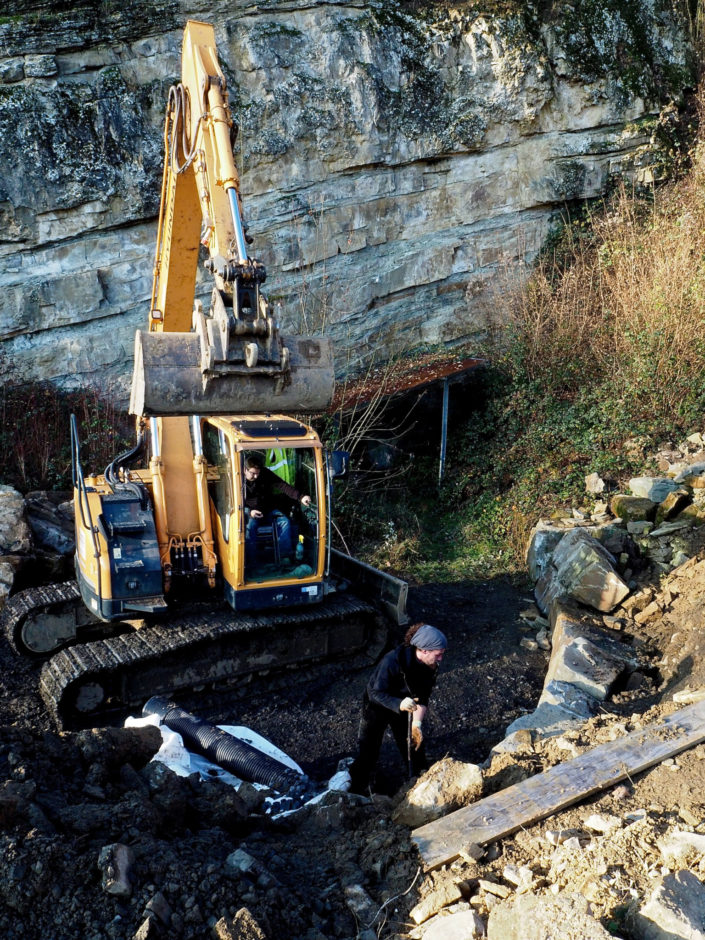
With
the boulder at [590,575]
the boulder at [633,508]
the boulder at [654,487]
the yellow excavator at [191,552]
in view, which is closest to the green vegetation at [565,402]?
the boulder at [654,487]

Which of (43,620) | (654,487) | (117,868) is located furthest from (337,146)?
(117,868)

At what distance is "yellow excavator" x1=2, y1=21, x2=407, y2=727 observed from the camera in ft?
23.0

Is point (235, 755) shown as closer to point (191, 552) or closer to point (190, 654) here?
point (190, 654)

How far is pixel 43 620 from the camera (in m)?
7.98

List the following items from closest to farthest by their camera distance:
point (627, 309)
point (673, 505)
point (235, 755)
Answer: point (235, 755), point (673, 505), point (627, 309)

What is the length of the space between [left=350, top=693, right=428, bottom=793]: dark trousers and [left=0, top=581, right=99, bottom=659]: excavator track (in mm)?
3486

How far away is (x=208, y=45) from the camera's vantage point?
6.50 m

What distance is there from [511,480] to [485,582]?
2.81 m

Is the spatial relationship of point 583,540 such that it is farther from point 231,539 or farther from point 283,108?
point 283,108

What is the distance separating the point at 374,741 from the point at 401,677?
23.0 inches

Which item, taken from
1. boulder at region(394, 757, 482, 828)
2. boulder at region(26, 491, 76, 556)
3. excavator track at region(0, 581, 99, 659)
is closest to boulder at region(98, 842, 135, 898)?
boulder at region(394, 757, 482, 828)

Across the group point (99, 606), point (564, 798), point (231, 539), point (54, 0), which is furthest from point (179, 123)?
point (54, 0)

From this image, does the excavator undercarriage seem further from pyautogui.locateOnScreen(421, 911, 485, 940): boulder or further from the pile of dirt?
pyautogui.locateOnScreen(421, 911, 485, 940): boulder

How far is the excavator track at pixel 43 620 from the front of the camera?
25.8 ft
